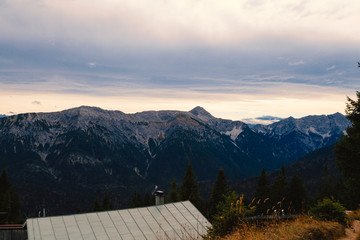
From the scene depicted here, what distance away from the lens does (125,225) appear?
667 inches

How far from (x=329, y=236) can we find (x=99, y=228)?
11325 mm

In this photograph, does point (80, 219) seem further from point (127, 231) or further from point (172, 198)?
point (172, 198)

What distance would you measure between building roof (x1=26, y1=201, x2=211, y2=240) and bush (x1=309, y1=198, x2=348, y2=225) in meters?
5.46

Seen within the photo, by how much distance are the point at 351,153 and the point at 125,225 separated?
14.8m

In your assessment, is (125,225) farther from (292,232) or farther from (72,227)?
(292,232)

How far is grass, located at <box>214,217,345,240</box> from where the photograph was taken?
33.3ft

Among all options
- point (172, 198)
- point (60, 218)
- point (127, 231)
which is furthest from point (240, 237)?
point (172, 198)

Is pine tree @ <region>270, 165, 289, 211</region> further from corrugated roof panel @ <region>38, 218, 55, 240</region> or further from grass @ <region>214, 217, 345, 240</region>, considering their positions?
corrugated roof panel @ <region>38, 218, 55, 240</region>

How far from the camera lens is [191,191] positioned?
179 feet

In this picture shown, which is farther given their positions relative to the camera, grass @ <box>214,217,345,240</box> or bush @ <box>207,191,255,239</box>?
bush @ <box>207,191,255,239</box>

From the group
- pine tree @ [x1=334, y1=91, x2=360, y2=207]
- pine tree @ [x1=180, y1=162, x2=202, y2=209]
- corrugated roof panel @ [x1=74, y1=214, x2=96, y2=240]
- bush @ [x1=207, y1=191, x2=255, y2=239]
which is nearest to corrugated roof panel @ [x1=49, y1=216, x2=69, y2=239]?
corrugated roof panel @ [x1=74, y1=214, x2=96, y2=240]

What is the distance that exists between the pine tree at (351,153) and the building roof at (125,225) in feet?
33.1

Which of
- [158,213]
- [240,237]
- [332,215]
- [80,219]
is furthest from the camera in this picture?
[158,213]

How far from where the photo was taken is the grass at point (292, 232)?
10164mm
